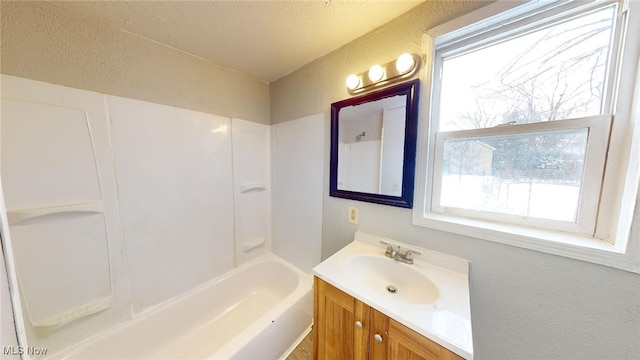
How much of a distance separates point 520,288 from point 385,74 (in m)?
1.24

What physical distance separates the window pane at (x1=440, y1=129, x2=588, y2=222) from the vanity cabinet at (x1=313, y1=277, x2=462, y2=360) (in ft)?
2.29

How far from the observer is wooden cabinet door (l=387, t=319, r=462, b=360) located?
2.01ft

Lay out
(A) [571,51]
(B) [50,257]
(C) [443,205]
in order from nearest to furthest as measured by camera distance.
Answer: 1. (A) [571,51]
2. (B) [50,257]
3. (C) [443,205]

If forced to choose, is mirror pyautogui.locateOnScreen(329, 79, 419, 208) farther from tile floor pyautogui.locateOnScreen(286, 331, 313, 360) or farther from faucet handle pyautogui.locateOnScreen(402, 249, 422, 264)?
tile floor pyautogui.locateOnScreen(286, 331, 313, 360)

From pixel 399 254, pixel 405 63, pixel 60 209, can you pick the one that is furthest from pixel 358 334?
pixel 60 209

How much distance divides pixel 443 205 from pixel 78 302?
215cm

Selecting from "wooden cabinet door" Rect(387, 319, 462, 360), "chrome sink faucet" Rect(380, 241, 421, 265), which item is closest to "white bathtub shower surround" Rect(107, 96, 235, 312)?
"chrome sink faucet" Rect(380, 241, 421, 265)

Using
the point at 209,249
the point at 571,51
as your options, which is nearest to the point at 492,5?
the point at 571,51

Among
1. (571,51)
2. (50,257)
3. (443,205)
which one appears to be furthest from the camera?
(443,205)

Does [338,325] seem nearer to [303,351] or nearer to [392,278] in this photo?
[392,278]

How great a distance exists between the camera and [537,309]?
2.53ft

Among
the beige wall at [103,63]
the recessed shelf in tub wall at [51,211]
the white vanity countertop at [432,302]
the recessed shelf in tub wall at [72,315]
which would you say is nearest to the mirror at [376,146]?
the white vanity countertop at [432,302]

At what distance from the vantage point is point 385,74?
1.12 metres

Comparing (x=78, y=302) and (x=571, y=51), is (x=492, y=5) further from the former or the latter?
(x=78, y=302)
